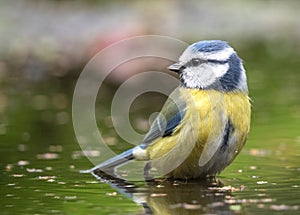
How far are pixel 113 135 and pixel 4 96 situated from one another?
3.34 m

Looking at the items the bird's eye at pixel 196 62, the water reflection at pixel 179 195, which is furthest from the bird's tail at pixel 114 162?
the bird's eye at pixel 196 62

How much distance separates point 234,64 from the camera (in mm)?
6418

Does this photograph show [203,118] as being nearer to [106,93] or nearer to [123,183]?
[123,183]

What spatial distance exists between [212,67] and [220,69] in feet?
0.22

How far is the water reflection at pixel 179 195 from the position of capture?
5309 mm

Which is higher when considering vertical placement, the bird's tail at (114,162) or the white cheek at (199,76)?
the white cheek at (199,76)

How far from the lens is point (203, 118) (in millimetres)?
6062

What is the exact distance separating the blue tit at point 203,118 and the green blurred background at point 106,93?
268 millimetres

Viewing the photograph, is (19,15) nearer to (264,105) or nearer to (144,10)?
(144,10)

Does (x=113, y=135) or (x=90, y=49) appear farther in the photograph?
(x=90, y=49)

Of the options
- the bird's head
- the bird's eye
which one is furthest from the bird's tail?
the bird's eye

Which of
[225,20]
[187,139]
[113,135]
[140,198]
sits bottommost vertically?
[140,198]

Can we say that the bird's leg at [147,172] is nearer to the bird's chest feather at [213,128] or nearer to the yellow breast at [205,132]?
the yellow breast at [205,132]

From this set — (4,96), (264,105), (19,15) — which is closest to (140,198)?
(264,105)
